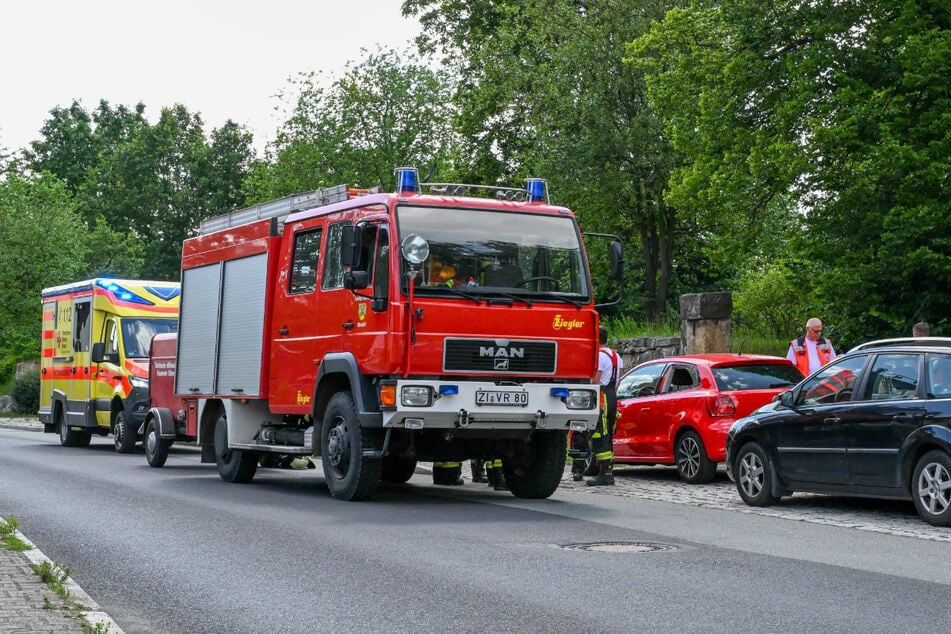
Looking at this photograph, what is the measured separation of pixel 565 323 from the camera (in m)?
13.7

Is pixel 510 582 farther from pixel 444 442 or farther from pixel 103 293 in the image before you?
pixel 103 293

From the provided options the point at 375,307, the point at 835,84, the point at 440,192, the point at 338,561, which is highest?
the point at 835,84

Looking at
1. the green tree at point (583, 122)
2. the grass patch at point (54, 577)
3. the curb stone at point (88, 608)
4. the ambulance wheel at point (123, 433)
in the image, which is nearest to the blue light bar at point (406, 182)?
the curb stone at point (88, 608)

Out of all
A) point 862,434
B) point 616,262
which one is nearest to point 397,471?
point 616,262

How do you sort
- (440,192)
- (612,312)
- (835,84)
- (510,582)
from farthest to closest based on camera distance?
(612,312)
(835,84)
(440,192)
(510,582)

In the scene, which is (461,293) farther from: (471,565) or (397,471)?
(471,565)

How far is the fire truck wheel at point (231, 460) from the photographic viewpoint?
16.8 metres

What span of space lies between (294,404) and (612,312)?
28629 millimetres

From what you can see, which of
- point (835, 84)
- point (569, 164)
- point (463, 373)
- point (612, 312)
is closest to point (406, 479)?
point (463, 373)

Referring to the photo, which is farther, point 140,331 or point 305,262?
point 140,331

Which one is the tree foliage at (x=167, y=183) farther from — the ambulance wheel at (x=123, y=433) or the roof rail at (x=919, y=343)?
the roof rail at (x=919, y=343)

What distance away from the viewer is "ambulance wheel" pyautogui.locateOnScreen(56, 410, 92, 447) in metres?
27.0

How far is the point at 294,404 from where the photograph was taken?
14922 mm

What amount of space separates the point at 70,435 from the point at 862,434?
61.1 feet
